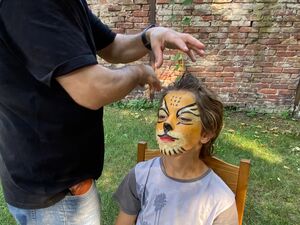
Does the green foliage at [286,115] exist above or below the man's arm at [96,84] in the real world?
below

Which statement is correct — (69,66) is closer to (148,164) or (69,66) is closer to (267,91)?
(148,164)

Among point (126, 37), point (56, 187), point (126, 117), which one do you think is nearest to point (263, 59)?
point (126, 117)

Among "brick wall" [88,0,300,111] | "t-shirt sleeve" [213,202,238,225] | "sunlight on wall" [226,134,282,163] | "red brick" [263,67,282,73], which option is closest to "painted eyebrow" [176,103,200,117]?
"t-shirt sleeve" [213,202,238,225]

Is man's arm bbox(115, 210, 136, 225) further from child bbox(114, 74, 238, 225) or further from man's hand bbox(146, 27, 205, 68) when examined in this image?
man's hand bbox(146, 27, 205, 68)

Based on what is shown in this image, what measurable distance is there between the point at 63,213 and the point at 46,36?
726 millimetres

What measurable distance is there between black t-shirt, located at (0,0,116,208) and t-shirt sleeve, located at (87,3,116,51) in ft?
1.21

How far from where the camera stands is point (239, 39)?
4348 mm

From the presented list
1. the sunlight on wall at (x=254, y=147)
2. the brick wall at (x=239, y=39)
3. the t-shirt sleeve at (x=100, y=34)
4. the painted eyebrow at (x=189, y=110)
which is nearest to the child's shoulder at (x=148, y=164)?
the painted eyebrow at (x=189, y=110)

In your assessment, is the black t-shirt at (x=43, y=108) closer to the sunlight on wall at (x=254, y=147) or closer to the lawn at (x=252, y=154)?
the lawn at (x=252, y=154)

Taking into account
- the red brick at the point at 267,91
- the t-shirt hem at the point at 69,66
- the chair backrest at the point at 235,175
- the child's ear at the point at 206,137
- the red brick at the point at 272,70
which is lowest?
the red brick at the point at 267,91

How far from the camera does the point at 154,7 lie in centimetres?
435

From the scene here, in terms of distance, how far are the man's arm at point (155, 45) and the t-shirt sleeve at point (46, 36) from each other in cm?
37

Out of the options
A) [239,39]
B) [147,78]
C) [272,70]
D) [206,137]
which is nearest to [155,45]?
[147,78]

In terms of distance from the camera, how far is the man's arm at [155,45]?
131cm
